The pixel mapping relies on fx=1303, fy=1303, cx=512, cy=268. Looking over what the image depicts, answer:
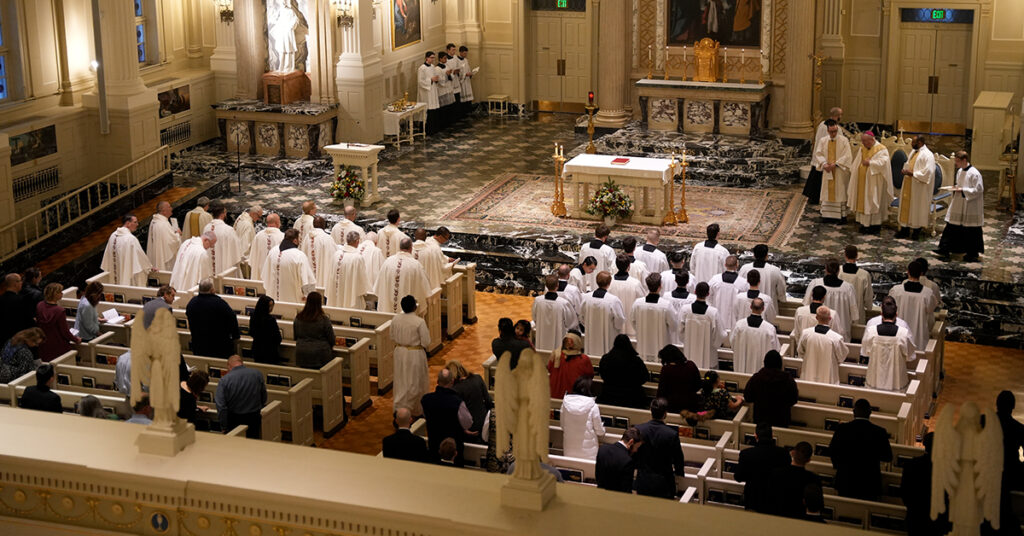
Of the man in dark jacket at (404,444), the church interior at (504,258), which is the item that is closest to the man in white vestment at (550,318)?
the church interior at (504,258)

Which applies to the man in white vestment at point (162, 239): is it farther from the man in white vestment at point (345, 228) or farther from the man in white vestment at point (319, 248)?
the man in white vestment at point (345, 228)

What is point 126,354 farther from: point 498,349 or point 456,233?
point 456,233

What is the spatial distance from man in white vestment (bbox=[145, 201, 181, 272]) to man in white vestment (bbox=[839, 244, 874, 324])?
25.3 feet

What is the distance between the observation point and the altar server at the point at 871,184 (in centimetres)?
1680

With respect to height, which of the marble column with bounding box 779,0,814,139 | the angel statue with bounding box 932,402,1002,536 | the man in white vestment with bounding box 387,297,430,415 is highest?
the marble column with bounding box 779,0,814,139

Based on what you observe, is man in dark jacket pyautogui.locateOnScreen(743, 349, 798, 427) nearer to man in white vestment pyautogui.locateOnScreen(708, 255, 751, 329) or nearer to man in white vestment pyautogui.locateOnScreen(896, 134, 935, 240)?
man in white vestment pyautogui.locateOnScreen(708, 255, 751, 329)

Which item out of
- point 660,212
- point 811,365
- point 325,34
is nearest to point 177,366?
point 811,365

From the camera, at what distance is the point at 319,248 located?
1514cm

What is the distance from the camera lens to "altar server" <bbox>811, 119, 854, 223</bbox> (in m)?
17.3

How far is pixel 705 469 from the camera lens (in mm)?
9312

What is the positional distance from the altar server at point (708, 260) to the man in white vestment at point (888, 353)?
306 centimetres

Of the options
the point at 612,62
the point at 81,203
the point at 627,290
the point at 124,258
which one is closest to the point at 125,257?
the point at 124,258

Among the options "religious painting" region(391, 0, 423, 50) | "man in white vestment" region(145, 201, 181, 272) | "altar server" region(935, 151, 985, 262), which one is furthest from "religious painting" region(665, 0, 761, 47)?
"man in white vestment" region(145, 201, 181, 272)

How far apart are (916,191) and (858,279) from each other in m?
3.42
